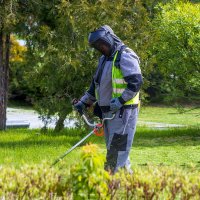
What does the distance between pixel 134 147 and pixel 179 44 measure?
10.1 feet

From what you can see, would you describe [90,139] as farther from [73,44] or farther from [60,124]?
[73,44]

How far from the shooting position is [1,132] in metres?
14.2

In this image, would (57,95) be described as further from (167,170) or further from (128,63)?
(167,170)

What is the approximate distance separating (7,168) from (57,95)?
8.91m

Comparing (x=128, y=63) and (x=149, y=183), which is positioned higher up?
(x=128, y=63)

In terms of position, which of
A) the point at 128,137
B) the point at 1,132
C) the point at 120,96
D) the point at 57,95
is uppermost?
the point at 120,96

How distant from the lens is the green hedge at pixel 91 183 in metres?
4.35

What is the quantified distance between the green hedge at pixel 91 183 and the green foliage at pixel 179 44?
956 cm

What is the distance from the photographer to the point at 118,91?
256 inches

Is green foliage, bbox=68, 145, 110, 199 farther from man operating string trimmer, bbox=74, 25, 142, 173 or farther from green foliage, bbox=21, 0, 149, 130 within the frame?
green foliage, bbox=21, 0, 149, 130

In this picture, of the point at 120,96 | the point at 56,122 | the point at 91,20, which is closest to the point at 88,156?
the point at 120,96

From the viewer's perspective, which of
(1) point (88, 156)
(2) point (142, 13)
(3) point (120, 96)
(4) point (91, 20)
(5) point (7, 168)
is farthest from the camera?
(2) point (142, 13)

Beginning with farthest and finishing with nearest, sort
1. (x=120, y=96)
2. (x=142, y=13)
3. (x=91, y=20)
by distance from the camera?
1. (x=142, y=13)
2. (x=91, y=20)
3. (x=120, y=96)

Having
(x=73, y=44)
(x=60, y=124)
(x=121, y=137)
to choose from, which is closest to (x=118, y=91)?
(x=121, y=137)
